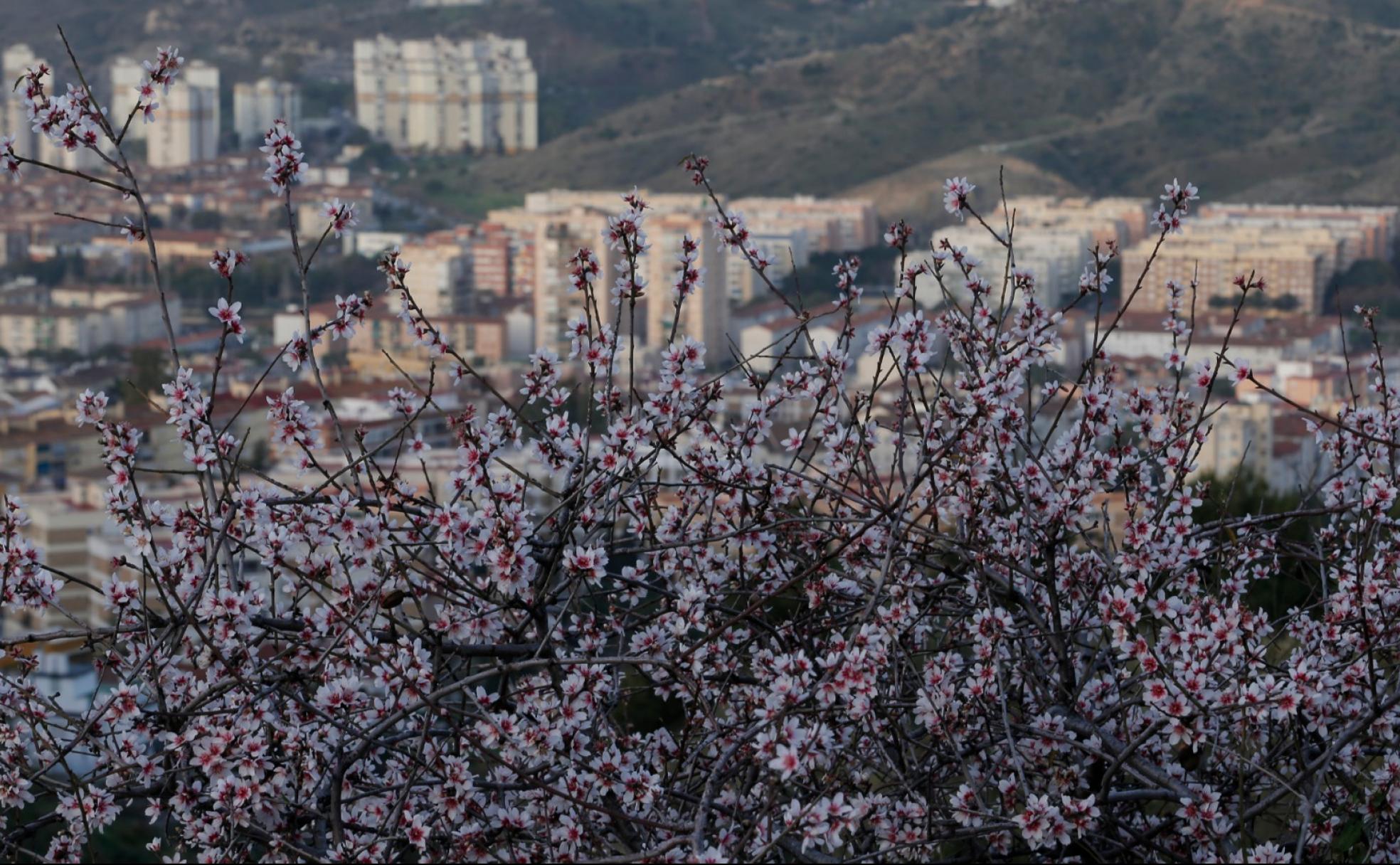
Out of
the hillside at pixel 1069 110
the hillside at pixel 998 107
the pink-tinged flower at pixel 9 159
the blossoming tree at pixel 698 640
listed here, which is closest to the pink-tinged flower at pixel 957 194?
the blossoming tree at pixel 698 640

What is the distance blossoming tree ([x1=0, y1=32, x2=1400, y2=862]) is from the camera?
1.34 metres

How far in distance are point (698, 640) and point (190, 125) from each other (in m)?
54.9

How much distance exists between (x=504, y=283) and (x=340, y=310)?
36.5m

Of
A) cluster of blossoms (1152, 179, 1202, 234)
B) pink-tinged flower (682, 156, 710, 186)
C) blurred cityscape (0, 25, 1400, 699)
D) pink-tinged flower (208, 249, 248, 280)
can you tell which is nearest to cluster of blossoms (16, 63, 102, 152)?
pink-tinged flower (208, 249, 248, 280)

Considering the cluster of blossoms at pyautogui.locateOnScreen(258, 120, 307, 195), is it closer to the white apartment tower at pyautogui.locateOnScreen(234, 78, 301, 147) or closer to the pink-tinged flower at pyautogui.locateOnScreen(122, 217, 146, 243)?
the pink-tinged flower at pyautogui.locateOnScreen(122, 217, 146, 243)

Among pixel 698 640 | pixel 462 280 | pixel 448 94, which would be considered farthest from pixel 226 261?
pixel 448 94

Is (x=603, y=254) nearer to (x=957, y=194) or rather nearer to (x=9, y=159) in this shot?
(x=957, y=194)

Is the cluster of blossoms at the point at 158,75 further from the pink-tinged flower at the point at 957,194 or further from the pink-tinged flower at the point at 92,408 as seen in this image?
the pink-tinged flower at the point at 957,194

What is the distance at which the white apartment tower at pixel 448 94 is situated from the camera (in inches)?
2090

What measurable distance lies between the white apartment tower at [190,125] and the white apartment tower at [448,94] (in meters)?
4.06

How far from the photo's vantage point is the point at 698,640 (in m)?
1.46

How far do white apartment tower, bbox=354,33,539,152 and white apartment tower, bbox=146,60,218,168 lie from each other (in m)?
4.06

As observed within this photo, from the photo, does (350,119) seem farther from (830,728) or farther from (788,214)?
(830,728)

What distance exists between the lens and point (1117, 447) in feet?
5.51
